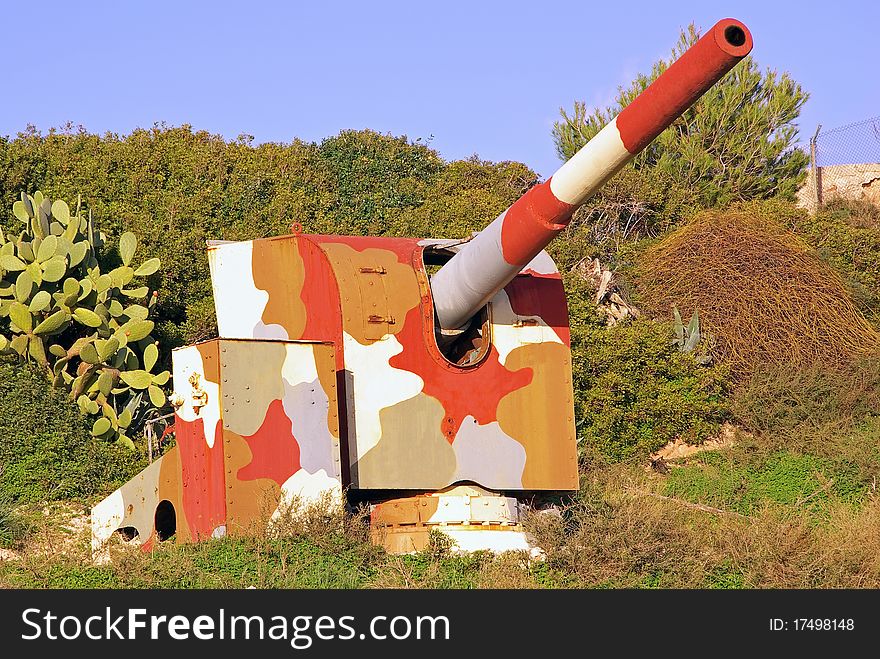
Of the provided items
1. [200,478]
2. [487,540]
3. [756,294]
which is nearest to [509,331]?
[487,540]

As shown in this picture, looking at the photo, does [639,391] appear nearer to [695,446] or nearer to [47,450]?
[695,446]

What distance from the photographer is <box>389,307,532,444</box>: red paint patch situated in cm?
990

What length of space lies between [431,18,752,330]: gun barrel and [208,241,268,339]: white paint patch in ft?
4.85

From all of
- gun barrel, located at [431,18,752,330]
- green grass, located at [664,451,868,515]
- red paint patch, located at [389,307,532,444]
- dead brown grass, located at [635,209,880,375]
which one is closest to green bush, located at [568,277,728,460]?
green grass, located at [664,451,868,515]

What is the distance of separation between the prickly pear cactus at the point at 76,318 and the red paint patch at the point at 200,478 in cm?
433

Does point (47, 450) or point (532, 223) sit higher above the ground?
point (532, 223)

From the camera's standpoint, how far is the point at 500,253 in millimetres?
9438

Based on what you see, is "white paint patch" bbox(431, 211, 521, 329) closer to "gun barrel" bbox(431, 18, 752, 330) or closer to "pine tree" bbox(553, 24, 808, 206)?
"gun barrel" bbox(431, 18, 752, 330)

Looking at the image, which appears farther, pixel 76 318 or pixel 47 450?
pixel 76 318

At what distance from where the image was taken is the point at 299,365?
367 inches

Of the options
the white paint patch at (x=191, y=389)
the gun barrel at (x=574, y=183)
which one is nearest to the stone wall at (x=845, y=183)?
the gun barrel at (x=574, y=183)

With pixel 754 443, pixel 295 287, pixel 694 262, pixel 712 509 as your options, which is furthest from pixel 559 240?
pixel 295 287

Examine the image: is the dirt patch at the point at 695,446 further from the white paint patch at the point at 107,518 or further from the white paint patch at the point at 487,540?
the white paint patch at the point at 107,518

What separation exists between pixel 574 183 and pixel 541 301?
1939mm
